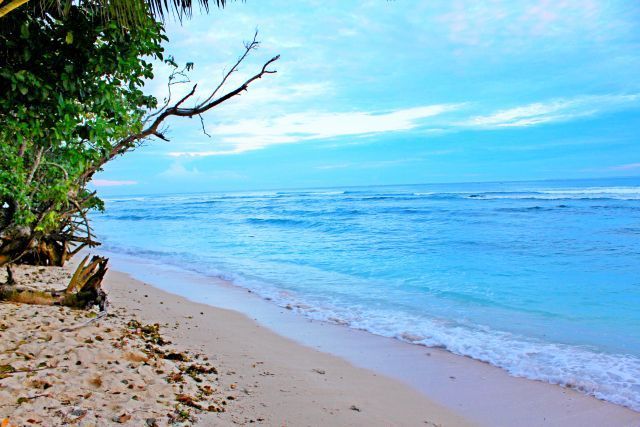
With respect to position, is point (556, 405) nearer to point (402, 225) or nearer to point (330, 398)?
point (330, 398)

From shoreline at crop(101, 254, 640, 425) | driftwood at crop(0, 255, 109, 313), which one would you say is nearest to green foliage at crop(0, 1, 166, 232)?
driftwood at crop(0, 255, 109, 313)

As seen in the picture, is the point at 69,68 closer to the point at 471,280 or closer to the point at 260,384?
the point at 260,384

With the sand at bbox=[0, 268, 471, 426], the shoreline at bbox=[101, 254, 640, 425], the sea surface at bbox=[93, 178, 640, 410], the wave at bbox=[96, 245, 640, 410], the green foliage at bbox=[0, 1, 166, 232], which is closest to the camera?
the sand at bbox=[0, 268, 471, 426]

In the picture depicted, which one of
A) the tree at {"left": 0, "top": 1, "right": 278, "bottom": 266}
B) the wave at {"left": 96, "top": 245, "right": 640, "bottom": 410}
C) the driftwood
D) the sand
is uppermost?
the tree at {"left": 0, "top": 1, "right": 278, "bottom": 266}

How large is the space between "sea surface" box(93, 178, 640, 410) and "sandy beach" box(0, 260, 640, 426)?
57 centimetres

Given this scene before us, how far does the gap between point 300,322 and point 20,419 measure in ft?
15.2

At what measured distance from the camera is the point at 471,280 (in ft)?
36.2

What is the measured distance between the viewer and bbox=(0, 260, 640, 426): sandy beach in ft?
11.4

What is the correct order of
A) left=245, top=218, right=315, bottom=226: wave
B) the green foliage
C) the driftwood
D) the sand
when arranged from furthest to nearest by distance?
left=245, top=218, right=315, bottom=226: wave < the driftwood < the green foliage < the sand

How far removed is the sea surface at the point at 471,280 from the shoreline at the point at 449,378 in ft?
0.88

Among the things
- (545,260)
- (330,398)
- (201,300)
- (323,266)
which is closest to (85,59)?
(330,398)

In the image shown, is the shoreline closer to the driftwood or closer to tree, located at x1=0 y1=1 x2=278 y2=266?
the driftwood

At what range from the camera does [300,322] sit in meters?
7.30

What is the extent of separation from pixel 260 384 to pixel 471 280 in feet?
26.3
